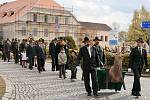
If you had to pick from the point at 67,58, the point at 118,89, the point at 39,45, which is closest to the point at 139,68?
the point at 118,89

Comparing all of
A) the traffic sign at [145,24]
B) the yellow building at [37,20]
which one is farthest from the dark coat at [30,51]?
the yellow building at [37,20]

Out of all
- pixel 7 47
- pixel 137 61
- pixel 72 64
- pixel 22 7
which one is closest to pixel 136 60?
pixel 137 61

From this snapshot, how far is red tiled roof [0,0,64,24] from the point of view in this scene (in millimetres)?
77438

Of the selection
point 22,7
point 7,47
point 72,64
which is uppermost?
point 22,7

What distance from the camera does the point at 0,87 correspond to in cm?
1351

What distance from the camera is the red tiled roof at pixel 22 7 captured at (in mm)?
77438

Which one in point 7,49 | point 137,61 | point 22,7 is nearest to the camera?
point 137,61

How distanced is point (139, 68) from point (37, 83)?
15.7 ft

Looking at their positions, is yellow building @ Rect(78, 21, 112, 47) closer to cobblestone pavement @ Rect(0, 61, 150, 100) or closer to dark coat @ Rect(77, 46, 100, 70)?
cobblestone pavement @ Rect(0, 61, 150, 100)

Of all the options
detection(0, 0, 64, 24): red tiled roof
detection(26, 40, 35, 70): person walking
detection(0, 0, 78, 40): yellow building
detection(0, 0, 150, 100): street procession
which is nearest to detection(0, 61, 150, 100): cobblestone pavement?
detection(0, 0, 150, 100): street procession

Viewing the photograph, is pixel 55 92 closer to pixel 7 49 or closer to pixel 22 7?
pixel 7 49

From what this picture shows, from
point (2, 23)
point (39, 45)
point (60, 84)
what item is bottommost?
point (60, 84)

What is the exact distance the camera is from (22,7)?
7931 cm

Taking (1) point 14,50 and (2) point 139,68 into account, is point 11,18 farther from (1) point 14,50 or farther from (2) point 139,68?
(2) point 139,68
